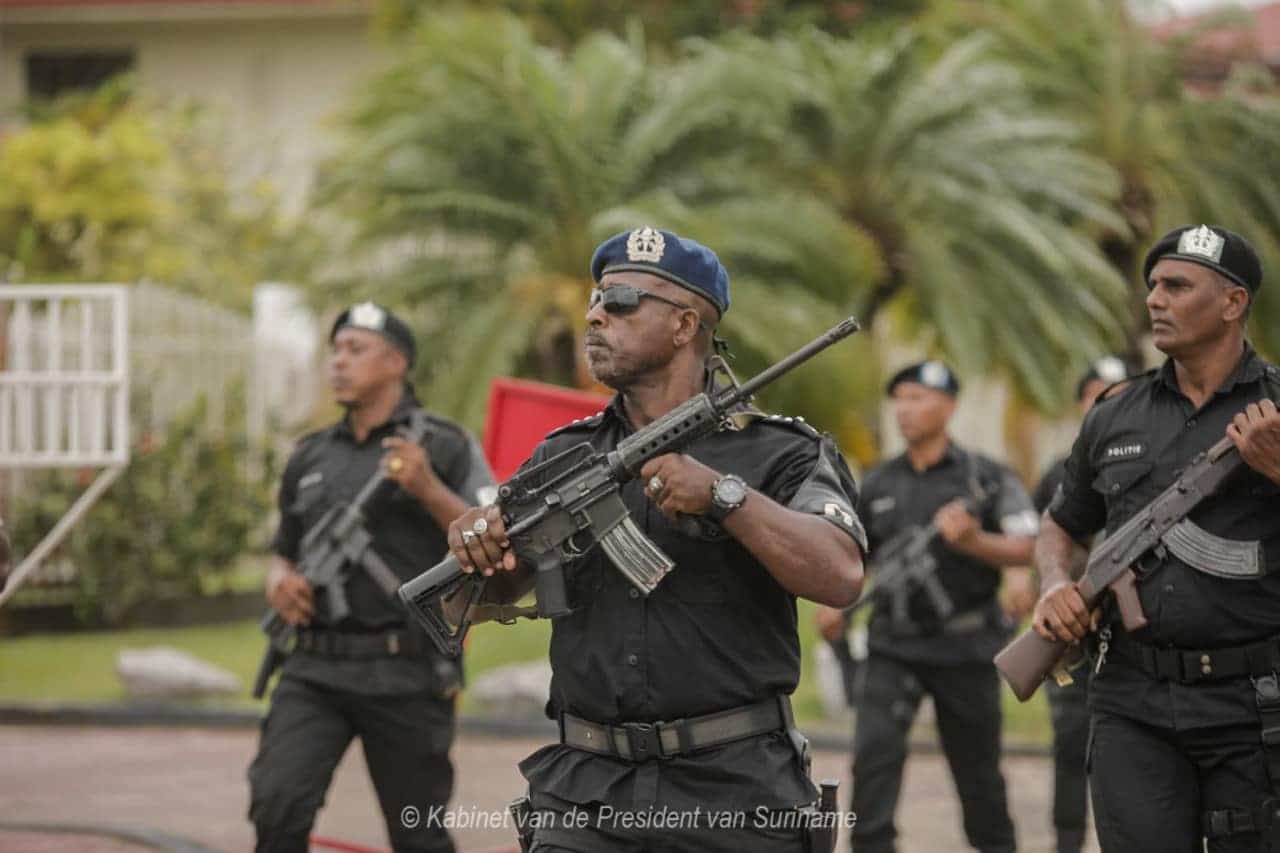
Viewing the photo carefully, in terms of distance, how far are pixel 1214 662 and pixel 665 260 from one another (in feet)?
6.21

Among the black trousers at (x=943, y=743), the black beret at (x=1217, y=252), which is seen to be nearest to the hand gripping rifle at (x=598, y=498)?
the black beret at (x=1217, y=252)

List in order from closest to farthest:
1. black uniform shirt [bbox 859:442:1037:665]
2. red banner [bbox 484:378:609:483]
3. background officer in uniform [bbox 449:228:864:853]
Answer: background officer in uniform [bbox 449:228:864:853] → black uniform shirt [bbox 859:442:1037:665] → red banner [bbox 484:378:609:483]

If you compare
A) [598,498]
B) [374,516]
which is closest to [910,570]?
[374,516]

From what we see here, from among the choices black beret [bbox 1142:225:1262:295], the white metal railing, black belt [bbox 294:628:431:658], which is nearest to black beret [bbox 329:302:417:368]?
black belt [bbox 294:628:431:658]

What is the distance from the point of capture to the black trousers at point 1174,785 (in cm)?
514

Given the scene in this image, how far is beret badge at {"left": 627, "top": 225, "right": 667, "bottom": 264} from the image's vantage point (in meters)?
A: 4.64

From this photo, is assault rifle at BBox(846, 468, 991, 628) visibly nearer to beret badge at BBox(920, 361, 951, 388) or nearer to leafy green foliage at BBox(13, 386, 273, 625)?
beret badge at BBox(920, 361, 951, 388)

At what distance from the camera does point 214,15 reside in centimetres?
2644

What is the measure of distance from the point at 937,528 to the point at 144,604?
8426 mm

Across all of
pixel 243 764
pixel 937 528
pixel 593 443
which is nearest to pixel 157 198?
pixel 243 764

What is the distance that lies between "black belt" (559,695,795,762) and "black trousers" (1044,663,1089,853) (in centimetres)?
388

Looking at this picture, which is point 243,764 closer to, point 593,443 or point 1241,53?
point 593,443

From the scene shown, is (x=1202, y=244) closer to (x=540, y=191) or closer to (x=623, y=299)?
(x=623, y=299)

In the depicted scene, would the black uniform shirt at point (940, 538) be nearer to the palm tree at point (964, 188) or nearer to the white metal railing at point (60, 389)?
the white metal railing at point (60, 389)
